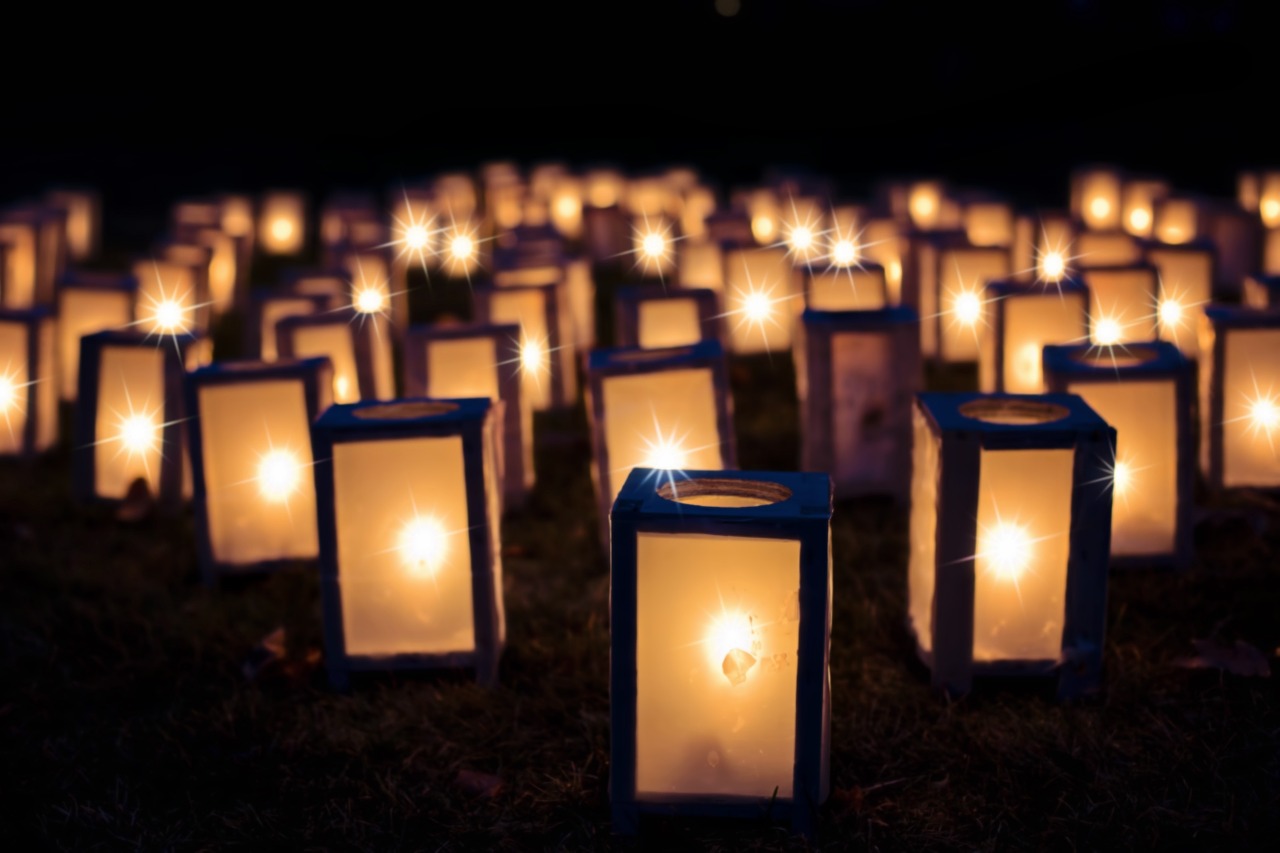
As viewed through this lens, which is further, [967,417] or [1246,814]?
[967,417]

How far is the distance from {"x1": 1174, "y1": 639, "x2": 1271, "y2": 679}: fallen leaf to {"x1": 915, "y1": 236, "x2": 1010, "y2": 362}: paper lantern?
101 inches

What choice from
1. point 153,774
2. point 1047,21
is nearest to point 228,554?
point 153,774

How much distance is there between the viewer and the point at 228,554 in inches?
141

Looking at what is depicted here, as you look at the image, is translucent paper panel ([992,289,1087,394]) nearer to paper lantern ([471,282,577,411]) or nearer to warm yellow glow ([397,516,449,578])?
paper lantern ([471,282,577,411])

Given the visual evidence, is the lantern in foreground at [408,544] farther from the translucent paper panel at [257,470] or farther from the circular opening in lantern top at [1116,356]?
the circular opening in lantern top at [1116,356]

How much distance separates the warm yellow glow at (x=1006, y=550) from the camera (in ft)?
9.09

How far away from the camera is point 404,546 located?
2.95 meters

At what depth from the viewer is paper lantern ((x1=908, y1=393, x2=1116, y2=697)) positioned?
2.70 m

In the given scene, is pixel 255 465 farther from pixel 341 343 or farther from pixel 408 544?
pixel 341 343

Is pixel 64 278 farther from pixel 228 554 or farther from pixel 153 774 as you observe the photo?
pixel 153 774

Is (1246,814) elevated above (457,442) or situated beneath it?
situated beneath

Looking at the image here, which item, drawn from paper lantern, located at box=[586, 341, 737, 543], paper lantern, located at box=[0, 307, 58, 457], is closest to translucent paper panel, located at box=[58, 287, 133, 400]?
paper lantern, located at box=[0, 307, 58, 457]

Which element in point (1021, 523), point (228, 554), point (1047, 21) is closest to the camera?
point (1021, 523)

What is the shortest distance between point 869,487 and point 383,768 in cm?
192
